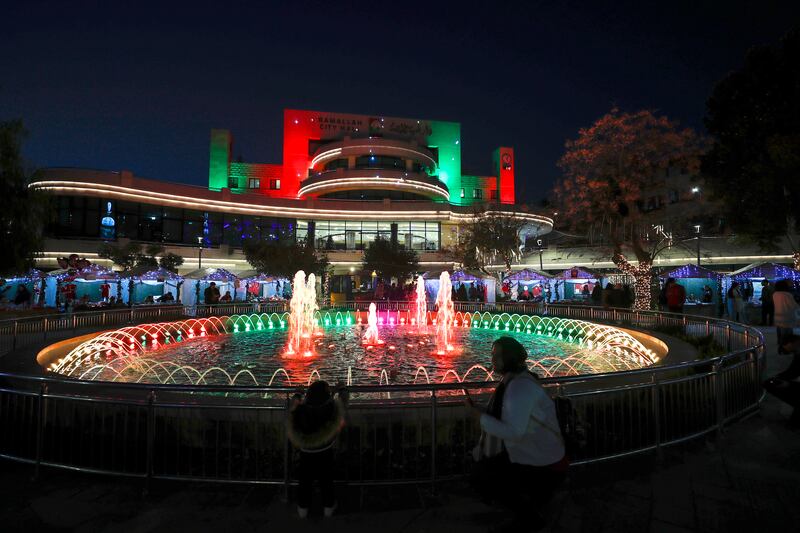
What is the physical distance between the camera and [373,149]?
53.0 m

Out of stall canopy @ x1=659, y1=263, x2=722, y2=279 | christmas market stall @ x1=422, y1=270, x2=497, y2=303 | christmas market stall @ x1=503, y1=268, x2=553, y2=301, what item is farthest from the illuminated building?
stall canopy @ x1=659, y1=263, x2=722, y2=279

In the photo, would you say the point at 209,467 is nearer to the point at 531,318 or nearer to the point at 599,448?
the point at 599,448

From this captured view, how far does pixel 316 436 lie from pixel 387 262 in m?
31.7

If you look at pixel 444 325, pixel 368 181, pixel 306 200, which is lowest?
pixel 444 325

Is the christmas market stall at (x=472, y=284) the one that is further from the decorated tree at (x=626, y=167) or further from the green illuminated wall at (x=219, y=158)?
the green illuminated wall at (x=219, y=158)

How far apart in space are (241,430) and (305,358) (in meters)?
8.20

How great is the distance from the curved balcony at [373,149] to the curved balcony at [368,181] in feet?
14.0

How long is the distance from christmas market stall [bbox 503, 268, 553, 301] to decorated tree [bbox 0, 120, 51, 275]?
24.9m

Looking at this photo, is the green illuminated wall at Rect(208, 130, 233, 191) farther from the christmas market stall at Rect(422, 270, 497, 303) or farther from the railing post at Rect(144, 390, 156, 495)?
the railing post at Rect(144, 390, 156, 495)

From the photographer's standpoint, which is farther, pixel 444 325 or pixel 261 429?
pixel 444 325

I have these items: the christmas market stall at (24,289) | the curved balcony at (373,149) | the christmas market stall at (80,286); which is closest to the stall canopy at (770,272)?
the christmas market stall at (80,286)

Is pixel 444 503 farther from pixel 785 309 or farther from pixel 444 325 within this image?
pixel 444 325

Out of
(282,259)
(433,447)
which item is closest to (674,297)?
(433,447)

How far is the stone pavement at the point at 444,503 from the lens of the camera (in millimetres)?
3539
